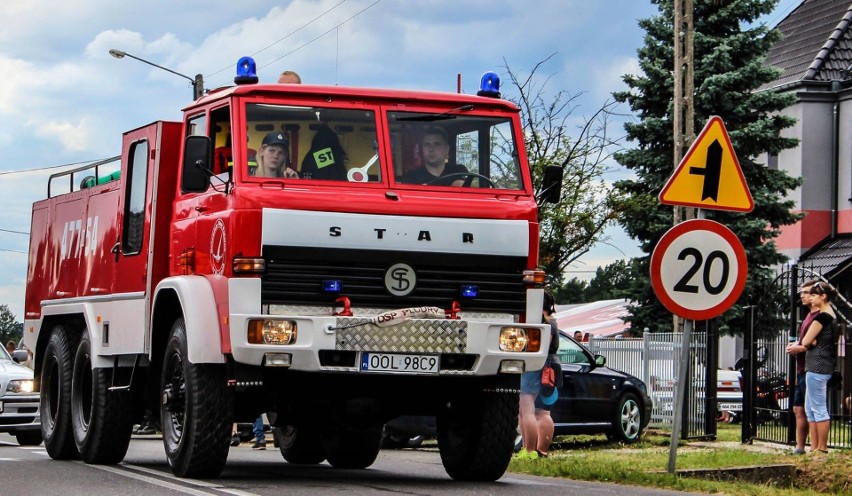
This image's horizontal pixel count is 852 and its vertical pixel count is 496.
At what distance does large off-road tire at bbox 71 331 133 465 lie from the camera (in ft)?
46.4

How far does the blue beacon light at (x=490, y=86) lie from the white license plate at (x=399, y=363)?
2.35 meters

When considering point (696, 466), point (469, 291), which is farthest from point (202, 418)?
point (696, 466)

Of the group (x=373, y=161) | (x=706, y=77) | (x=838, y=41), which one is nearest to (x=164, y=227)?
(x=373, y=161)

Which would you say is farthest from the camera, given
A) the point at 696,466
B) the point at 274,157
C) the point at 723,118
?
the point at 723,118

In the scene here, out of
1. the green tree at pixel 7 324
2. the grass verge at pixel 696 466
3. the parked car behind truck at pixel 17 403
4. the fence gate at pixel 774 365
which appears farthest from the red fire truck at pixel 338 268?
the green tree at pixel 7 324

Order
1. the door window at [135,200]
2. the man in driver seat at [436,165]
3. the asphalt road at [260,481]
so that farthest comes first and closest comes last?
the door window at [135,200] → the man in driver seat at [436,165] → the asphalt road at [260,481]

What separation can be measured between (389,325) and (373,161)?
4.37 ft

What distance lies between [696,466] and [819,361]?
2250 mm

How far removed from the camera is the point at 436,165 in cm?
1195

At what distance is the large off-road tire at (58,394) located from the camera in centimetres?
1535

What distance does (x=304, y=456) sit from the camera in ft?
50.6

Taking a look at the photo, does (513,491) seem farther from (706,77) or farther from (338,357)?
(706,77)

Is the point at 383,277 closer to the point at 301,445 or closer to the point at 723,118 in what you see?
the point at 301,445

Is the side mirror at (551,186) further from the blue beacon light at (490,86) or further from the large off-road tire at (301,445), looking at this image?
the large off-road tire at (301,445)
